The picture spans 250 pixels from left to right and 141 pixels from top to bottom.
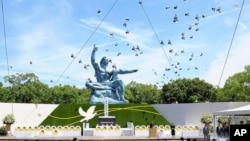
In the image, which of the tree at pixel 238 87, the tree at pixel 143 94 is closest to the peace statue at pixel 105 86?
the tree at pixel 238 87

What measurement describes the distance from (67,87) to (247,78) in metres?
35.9

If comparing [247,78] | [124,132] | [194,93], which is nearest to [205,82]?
[194,93]

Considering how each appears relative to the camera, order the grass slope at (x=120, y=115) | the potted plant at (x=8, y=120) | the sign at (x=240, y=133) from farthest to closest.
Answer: the grass slope at (x=120, y=115) < the potted plant at (x=8, y=120) < the sign at (x=240, y=133)

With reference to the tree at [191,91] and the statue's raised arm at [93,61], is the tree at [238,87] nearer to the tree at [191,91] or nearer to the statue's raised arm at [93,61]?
the tree at [191,91]

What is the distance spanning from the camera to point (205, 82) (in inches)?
2805

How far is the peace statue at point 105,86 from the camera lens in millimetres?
47344

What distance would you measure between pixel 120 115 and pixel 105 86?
13.7 ft

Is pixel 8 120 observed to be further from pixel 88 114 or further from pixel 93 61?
pixel 93 61

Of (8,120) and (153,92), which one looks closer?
(8,120)

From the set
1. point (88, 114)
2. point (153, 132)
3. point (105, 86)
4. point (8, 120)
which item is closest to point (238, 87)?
point (105, 86)

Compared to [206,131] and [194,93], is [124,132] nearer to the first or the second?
[206,131]

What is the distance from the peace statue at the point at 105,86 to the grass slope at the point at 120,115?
191 centimetres

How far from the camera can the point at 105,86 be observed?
47.6 meters

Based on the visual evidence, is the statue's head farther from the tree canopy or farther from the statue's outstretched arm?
the tree canopy
